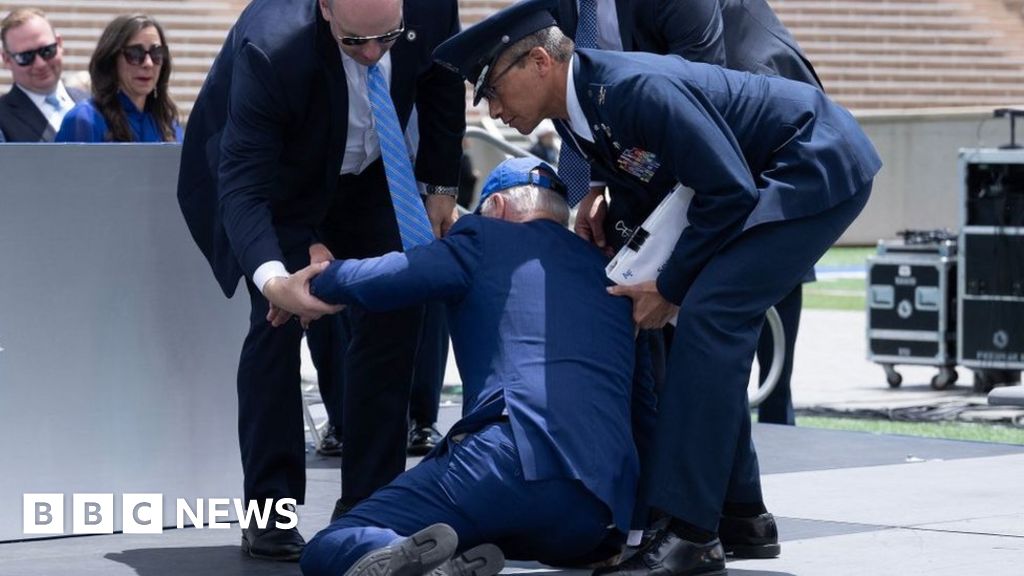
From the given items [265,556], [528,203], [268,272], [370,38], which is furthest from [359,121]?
[265,556]

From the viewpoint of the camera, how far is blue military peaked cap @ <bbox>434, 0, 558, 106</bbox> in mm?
4242

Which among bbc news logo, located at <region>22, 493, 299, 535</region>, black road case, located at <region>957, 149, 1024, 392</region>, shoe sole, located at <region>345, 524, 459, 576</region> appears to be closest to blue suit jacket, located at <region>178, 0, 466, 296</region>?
bbc news logo, located at <region>22, 493, 299, 535</region>

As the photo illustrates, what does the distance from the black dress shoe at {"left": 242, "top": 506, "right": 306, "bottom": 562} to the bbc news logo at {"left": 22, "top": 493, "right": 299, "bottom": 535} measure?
0.13m

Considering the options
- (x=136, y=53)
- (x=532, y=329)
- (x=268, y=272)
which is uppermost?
(x=136, y=53)

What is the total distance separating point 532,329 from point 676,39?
1.15 metres

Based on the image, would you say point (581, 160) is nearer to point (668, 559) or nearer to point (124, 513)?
point (668, 559)

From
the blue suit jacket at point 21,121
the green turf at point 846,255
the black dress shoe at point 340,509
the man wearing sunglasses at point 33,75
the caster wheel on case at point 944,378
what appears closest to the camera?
the black dress shoe at point 340,509

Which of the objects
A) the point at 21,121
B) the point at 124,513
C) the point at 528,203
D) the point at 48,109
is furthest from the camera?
the point at 48,109

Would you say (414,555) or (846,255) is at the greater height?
(846,255)

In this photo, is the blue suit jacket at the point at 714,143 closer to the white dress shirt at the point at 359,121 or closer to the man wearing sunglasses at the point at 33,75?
the white dress shirt at the point at 359,121

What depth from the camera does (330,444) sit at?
677 centimetres

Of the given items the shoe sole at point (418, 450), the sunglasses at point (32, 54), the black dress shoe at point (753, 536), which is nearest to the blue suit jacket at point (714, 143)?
the black dress shoe at point (753, 536)

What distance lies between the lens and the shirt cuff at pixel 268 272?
4531mm

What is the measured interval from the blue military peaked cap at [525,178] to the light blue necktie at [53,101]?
11.3 feet
